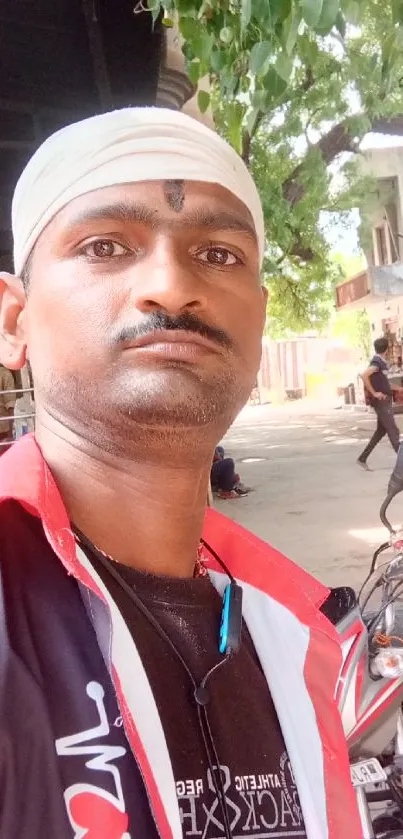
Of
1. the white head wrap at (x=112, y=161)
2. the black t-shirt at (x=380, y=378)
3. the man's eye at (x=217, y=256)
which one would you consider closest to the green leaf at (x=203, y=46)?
the white head wrap at (x=112, y=161)

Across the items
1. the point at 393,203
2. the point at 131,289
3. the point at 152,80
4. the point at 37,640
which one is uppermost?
the point at 393,203

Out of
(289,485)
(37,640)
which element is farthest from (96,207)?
(289,485)

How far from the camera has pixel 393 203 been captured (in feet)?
28.0

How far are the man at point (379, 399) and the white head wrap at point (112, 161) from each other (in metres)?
4.86

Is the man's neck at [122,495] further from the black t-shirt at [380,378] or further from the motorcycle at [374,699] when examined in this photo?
the black t-shirt at [380,378]

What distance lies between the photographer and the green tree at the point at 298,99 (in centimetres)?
147

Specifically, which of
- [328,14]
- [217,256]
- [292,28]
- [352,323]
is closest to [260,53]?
[292,28]

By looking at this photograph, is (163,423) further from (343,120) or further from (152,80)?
(343,120)

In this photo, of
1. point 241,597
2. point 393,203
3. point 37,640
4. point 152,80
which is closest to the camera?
point 37,640

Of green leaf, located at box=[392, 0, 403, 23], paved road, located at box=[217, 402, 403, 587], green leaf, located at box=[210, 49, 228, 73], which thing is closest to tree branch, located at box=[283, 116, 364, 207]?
paved road, located at box=[217, 402, 403, 587]

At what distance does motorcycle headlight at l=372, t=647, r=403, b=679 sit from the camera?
1713mm

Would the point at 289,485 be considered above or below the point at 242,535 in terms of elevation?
below

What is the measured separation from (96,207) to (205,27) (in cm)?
105

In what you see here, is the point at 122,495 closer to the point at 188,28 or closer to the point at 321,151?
the point at 188,28
